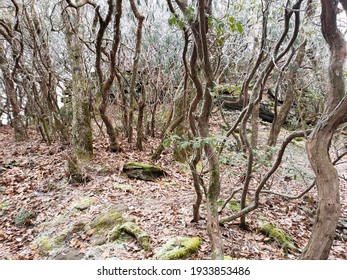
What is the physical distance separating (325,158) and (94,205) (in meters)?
3.86

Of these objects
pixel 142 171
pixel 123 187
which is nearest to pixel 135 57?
pixel 142 171

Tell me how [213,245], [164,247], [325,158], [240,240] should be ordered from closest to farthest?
[325,158]
[213,245]
[164,247]
[240,240]

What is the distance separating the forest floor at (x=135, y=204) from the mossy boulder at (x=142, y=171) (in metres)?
0.16

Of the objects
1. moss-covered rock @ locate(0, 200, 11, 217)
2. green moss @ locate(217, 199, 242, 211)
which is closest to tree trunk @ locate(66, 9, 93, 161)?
moss-covered rock @ locate(0, 200, 11, 217)

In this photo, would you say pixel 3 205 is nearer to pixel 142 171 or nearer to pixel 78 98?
pixel 78 98

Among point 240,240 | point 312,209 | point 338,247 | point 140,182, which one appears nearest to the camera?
point 240,240

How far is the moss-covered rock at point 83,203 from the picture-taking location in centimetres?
452

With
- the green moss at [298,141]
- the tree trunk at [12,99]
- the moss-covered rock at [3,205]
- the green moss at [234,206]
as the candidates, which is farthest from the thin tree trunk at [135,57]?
the green moss at [298,141]

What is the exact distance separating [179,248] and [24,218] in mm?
3096

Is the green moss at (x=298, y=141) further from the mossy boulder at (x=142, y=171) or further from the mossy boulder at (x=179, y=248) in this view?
the mossy boulder at (x=179, y=248)

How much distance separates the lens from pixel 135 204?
4543mm

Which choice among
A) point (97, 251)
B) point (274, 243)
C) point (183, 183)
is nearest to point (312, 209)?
point (274, 243)

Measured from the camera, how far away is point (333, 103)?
2133mm

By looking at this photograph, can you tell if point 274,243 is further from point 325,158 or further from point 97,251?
point 97,251
